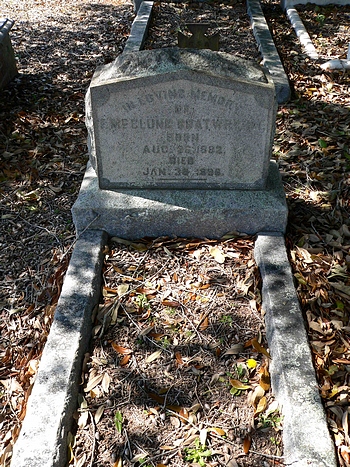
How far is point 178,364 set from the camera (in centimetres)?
265

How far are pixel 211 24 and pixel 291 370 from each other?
7182 millimetres

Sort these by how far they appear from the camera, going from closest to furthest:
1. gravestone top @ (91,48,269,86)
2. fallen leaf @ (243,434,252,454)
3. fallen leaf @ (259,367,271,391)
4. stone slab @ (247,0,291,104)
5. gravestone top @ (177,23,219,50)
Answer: fallen leaf @ (243,434,252,454), fallen leaf @ (259,367,271,391), gravestone top @ (91,48,269,86), gravestone top @ (177,23,219,50), stone slab @ (247,0,291,104)

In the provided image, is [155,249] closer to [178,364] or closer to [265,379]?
[178,364]

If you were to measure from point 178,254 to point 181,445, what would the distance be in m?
1.37

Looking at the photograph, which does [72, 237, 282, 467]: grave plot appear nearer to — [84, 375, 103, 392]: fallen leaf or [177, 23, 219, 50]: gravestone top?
[84, 375, 103, 392]: fallen leaf

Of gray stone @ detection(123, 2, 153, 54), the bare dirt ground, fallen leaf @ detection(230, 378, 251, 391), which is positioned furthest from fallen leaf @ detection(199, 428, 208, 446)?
gray stone @ detection(123, 2, 153, 54)

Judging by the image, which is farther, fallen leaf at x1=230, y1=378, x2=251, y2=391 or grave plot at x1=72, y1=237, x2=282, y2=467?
fallen leaf at x1=230, y1=378, x2=251, y2=391

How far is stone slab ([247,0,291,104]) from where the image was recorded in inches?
218

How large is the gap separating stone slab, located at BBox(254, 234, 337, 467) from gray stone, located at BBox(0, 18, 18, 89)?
4.50m

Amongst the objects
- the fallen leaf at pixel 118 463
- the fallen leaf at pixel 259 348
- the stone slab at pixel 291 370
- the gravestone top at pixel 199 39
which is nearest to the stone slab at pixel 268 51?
the gravestone top at pixel 199 39

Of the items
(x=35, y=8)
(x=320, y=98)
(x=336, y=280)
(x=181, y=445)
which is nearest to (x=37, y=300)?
(x=181, y=445)

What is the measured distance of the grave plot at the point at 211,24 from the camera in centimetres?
737

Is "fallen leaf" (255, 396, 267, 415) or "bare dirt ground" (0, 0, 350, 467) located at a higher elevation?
"fallen leaf" (255, 396, 267, 415)

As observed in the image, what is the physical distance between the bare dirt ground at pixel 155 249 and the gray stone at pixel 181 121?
0.53 metres
